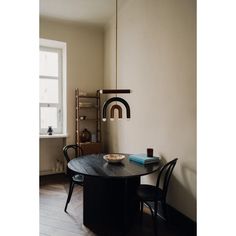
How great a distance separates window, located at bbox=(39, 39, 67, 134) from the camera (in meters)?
4.68

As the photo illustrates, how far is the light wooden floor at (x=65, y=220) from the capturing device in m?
2.47

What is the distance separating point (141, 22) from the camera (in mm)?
3367

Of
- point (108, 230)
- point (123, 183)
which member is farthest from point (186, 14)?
point (108, 230)

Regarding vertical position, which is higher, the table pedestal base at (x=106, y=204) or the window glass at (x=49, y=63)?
the window glass at (x=49, y=63)

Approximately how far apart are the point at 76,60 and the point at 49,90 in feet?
2.90

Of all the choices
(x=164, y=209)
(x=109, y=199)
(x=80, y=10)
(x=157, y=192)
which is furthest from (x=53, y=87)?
(x=164, y=209)

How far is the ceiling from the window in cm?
62

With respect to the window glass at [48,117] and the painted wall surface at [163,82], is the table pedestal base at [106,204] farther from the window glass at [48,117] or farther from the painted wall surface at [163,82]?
the window glass at [48,117]

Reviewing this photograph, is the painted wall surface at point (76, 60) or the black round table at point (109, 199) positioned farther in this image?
the painted wall surface at point (76, 60)

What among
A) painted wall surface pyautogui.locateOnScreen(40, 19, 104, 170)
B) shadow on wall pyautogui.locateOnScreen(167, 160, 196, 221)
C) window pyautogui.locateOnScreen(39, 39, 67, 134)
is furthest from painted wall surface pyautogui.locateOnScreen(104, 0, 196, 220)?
window pyautogui.locateOnScreen(39, 39, 67, 134)

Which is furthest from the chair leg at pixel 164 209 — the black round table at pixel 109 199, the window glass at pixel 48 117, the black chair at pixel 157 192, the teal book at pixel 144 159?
the window glass at pixel 48 117

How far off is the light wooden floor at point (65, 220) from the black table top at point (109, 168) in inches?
28.3

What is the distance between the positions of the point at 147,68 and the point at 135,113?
0.75m
